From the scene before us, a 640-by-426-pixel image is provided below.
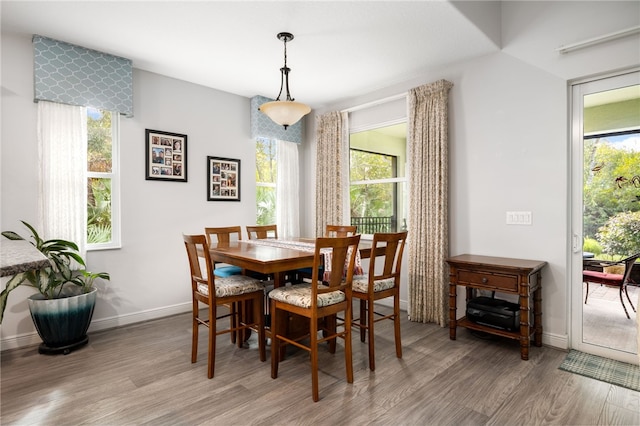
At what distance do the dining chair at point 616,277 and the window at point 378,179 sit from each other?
1847 mm

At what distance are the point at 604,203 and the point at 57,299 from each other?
449 cm

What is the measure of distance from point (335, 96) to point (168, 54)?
6.95ft

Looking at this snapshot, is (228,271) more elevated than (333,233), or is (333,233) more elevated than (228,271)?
(333,233)

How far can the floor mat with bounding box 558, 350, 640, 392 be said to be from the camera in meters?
2.41

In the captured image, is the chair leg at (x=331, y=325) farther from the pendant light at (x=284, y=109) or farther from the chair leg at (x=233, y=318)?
the pendant light at (x=284, y=109)

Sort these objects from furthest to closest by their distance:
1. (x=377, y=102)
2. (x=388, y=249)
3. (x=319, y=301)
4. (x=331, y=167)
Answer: (x=331, y=167)
(x=377, y=102)
(x=388, y=249)
(x=319, y=301)

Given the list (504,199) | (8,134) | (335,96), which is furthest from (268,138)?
(504,199)

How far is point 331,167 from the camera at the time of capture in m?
4.81

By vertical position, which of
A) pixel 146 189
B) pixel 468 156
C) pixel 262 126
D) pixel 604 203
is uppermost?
pixel 262 126

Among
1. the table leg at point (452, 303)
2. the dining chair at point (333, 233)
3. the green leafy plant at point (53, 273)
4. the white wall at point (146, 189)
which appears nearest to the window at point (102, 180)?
the white wall at point (146, 189)

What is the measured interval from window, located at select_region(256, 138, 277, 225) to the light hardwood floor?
222cm

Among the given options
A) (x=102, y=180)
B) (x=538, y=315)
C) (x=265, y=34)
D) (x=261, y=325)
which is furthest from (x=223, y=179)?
(x=538, y=315)

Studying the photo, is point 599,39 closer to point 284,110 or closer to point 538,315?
point 538,315

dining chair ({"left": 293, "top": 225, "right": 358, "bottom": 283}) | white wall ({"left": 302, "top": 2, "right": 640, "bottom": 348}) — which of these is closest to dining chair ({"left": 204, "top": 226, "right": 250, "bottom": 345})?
dining chair ({"left": 293, "top": 225, "right": 358, "bottom": 283})
